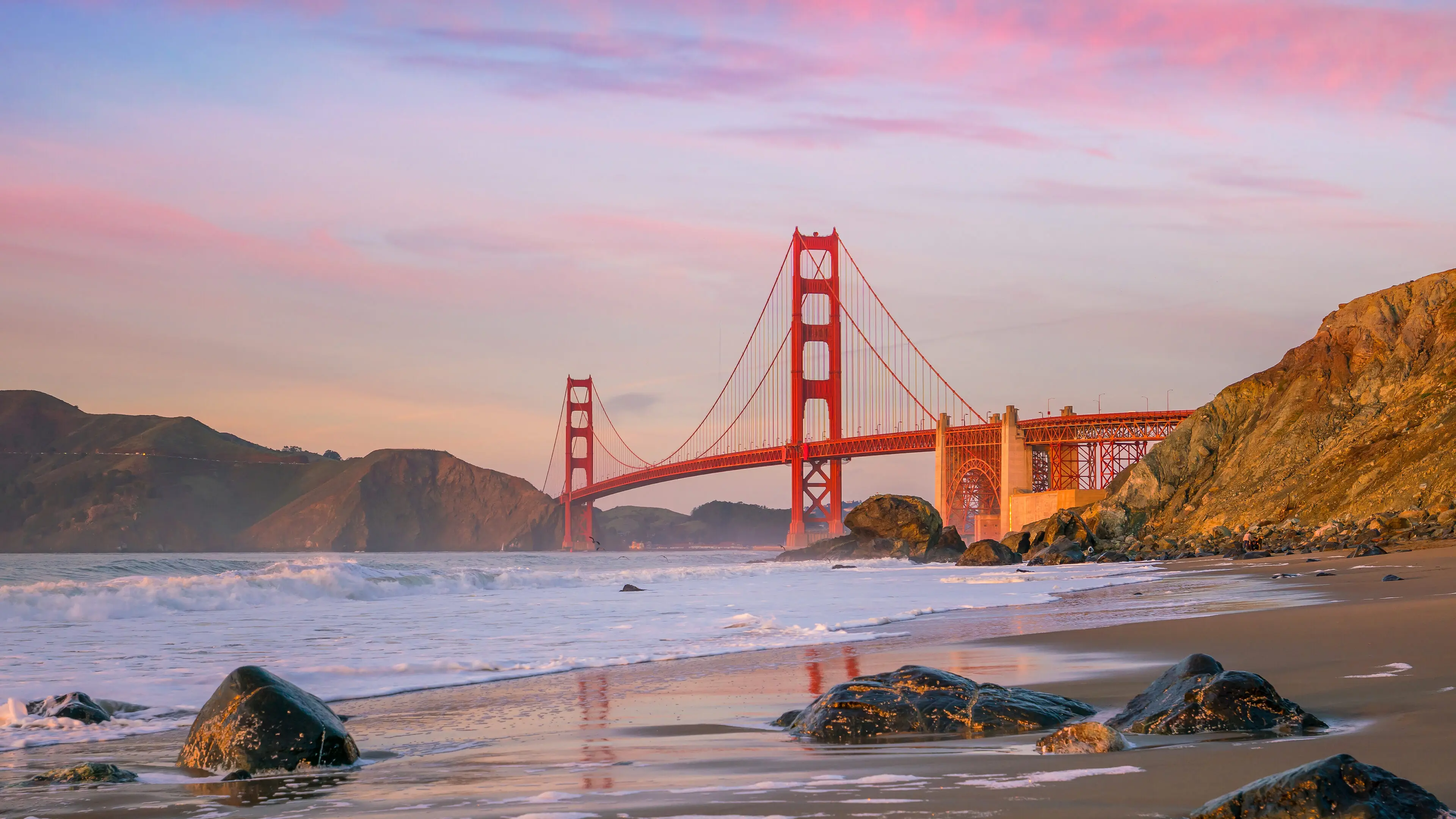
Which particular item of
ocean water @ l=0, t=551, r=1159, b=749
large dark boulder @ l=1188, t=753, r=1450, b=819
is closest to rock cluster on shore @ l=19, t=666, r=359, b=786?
ocean water @ l=0, t=551, r=1159, b=749

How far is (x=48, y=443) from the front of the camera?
126 m

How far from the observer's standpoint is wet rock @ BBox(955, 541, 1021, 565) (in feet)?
115

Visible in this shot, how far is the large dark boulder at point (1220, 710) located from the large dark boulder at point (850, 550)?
39984 mm

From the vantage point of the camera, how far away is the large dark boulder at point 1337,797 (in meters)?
2.42

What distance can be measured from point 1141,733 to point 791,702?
2.07m

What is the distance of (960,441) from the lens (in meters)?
59.5

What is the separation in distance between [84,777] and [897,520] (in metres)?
43.0

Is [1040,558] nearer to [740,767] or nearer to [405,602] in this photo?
[405,602]

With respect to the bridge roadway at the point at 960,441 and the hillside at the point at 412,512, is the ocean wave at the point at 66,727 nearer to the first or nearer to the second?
the bridge roadway at the point at 960,441

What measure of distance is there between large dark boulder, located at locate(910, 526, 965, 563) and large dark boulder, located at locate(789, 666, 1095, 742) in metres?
35.4

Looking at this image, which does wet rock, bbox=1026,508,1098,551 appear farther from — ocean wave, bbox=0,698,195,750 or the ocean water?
ocean wave, bbox=0,698,195,750

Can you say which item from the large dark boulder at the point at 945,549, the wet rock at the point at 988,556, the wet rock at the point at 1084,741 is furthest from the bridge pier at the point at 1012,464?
the wet rock at the point at 1084,741

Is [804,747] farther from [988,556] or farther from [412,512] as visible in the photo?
[412,512]

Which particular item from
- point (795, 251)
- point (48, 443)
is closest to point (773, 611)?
point (795, 251)
